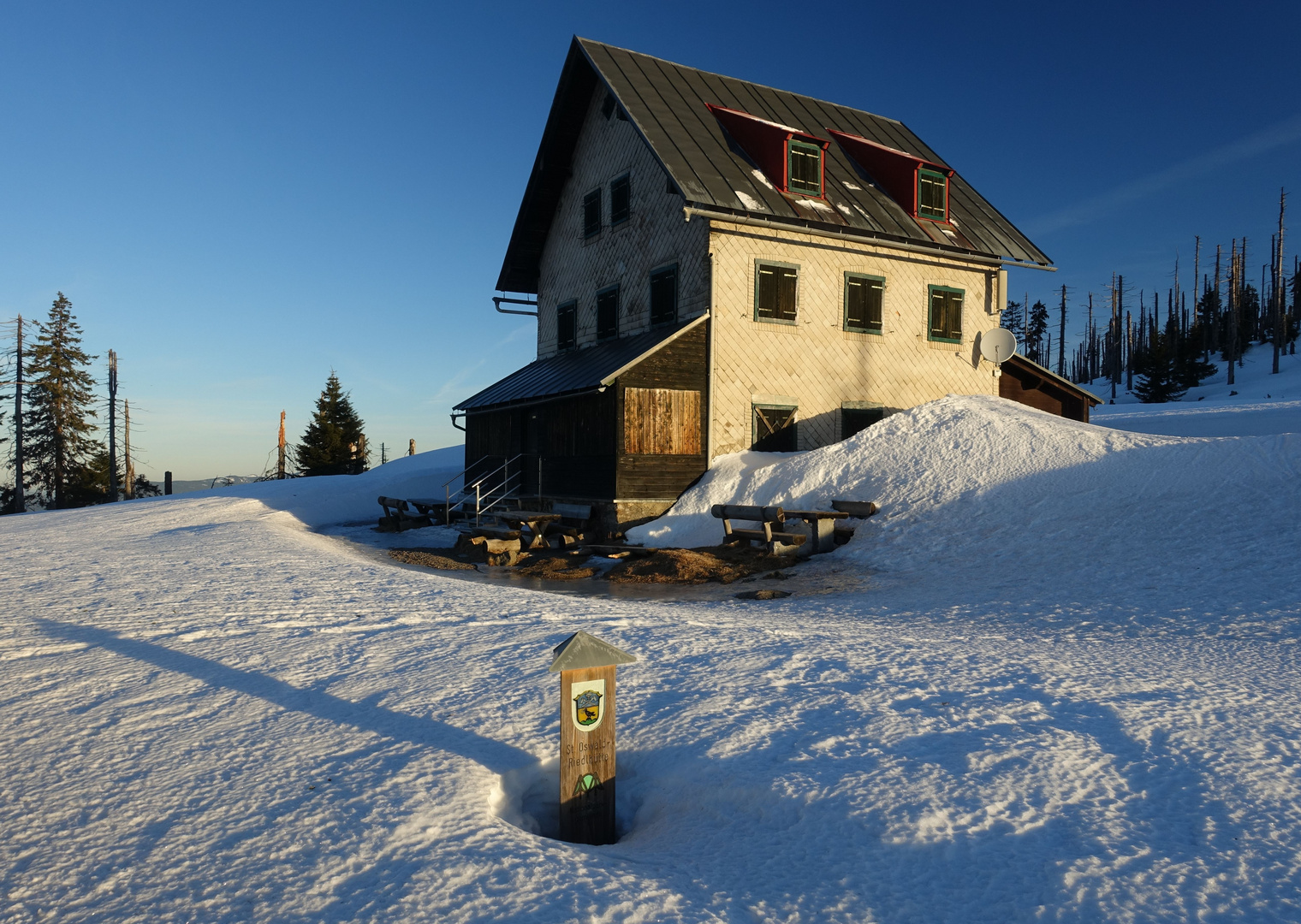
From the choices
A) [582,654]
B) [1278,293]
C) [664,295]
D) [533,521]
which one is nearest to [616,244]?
[664,295]

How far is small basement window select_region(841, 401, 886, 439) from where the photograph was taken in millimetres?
20656

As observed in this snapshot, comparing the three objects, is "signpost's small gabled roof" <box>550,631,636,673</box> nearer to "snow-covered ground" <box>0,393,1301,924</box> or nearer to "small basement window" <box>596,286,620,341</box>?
"snow-covered ground" <box>0,393,1301,924</box>

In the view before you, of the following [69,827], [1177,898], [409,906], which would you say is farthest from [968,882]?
[69,827]

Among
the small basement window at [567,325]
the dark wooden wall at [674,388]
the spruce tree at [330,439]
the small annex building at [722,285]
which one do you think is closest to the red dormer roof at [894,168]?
the small annex building at [722,285]

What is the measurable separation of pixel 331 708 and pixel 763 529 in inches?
402

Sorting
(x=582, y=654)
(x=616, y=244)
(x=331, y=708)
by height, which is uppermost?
(x=616, y=244)

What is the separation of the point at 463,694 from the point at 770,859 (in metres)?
2.69

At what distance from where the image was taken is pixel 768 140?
20031mm

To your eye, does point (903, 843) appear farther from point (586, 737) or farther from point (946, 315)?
point (946, 315)

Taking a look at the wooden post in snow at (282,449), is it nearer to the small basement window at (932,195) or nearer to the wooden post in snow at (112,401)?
the wooden post in snow at (112,401)

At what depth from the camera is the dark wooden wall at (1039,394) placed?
77.3 feet

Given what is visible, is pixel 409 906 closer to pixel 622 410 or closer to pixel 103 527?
pixel 622 410

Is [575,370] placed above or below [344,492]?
above

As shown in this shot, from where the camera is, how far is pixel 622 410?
1786cm
